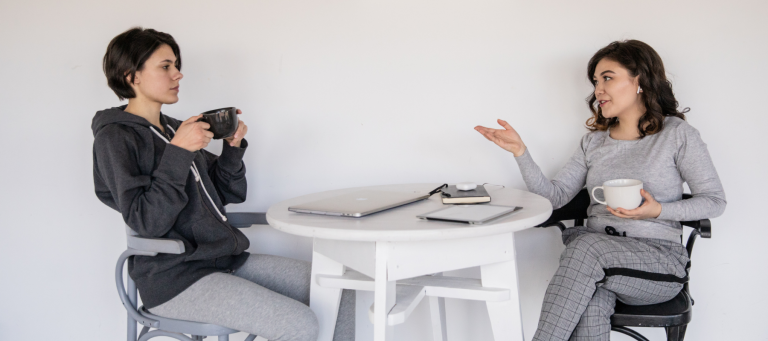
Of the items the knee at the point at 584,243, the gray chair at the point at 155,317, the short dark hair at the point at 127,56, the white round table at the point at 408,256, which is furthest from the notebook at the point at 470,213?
the short dark hair at the point at 127,56

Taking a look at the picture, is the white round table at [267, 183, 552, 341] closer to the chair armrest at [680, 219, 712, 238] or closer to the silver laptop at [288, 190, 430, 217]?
the silver laptop at [288, 190, 430, 217]

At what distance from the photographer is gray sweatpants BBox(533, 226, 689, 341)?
1.25 meters

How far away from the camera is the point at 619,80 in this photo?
5.28 feet

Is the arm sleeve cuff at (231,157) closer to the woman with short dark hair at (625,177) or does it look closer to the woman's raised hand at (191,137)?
the woman's raised hand at (191,137)

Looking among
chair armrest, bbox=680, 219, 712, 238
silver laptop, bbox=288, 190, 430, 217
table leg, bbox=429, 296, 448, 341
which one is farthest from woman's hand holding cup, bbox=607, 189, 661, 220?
table leg, bbox=429, 296, 448, 341

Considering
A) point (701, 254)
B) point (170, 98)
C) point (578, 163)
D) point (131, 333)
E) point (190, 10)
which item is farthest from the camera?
point (190, 10)

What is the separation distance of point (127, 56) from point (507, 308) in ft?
4.05

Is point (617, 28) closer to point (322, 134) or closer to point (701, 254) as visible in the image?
point (701, 254)

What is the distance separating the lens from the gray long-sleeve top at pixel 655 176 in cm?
144

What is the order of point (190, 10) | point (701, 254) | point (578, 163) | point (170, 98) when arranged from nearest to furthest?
point (170, 98), point (578, 163), point (701, 254), point (190, 10)

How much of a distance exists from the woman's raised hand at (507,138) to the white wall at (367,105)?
0.26m

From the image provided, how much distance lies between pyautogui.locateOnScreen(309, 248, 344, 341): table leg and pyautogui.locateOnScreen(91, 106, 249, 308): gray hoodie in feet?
0.95

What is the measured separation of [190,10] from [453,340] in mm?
1641

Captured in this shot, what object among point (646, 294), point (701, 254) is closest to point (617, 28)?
point (701, 254)
